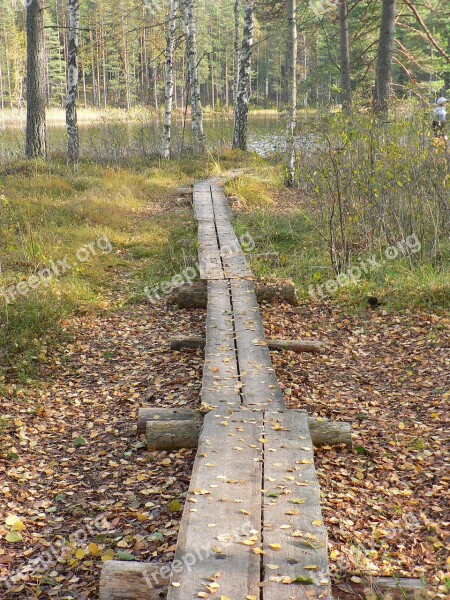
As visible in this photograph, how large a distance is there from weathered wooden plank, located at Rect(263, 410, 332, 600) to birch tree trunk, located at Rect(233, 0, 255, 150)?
13617mm

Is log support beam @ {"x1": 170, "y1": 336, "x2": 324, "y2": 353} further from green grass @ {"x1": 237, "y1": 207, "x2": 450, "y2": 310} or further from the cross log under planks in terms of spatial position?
green grass @ {"x1": 237, "y1": 207, "x2": 450, "y2": 310}

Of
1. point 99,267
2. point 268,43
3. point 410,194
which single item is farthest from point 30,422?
point 268,43

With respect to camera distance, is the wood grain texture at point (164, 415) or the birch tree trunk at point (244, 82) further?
the birch tree trunk at point (244, 82)

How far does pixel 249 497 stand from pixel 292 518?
0.26 metres

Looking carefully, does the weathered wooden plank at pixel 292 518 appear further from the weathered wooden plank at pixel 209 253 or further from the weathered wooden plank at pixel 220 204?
the weathered wooden plank at pixel 220 204

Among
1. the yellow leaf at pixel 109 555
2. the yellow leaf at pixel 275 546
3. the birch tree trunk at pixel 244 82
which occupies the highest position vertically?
the birch tree trunk at pixel 244 82

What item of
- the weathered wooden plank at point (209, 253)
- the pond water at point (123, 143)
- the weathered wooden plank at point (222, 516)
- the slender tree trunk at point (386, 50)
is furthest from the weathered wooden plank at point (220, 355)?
the pond water at point (123, 143)

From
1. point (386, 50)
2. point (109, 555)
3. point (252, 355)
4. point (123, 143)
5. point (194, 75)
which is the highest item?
point (194, 75)

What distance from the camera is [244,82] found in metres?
16.9

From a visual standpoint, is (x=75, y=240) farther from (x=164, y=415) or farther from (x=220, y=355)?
(x=164, y=415)

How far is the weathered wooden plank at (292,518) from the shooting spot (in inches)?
101

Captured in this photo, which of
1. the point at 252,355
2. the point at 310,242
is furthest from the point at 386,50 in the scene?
the point at 252,355

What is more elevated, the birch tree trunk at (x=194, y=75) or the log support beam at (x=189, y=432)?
the birch tree trunk at (x=194, y=75)

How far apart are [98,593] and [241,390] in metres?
1.89
